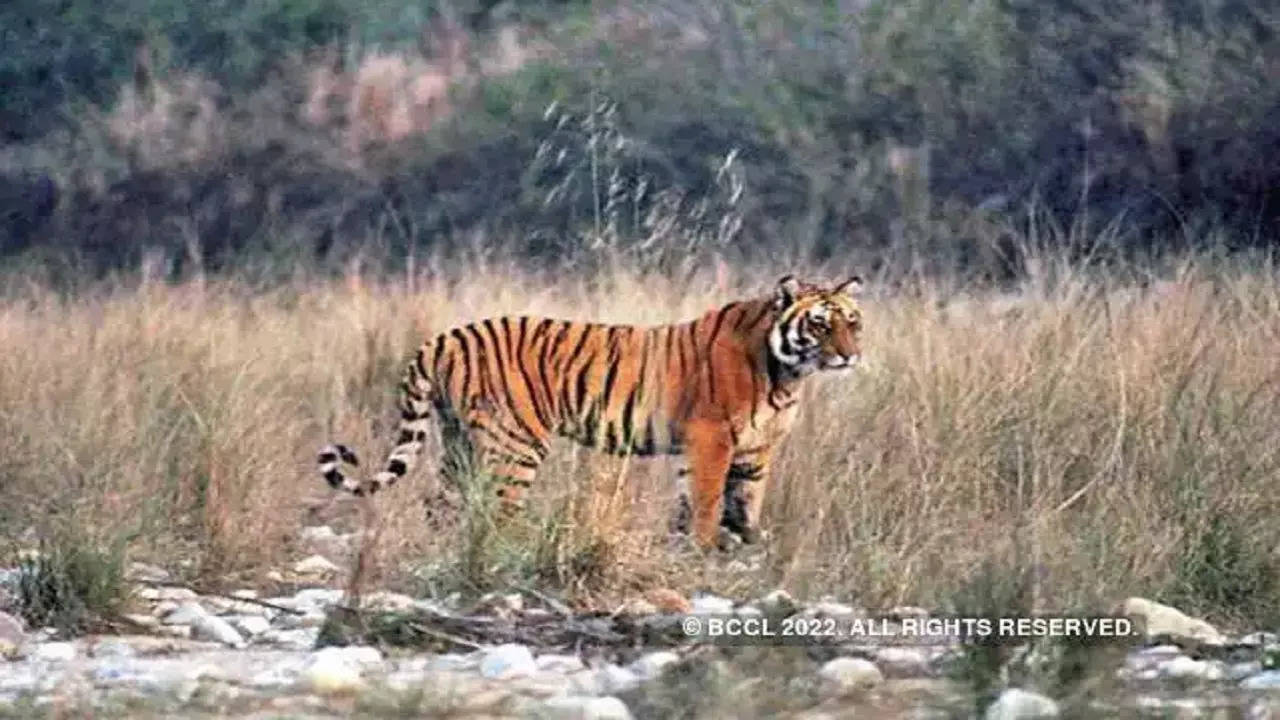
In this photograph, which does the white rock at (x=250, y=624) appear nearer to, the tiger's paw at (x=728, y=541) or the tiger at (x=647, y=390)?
the tiger at (x=647, y=390)

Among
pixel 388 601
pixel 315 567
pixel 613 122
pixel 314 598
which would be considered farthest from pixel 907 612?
pixel 613 122

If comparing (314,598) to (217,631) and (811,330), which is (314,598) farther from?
(811,330)

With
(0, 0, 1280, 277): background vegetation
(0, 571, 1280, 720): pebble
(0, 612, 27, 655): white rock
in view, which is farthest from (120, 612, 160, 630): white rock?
(0, 0, 1280, 277): background vegetation

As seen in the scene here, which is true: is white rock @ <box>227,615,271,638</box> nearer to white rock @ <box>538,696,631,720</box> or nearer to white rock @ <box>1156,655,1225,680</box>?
white rock @ <box>538,696,631,720</box>

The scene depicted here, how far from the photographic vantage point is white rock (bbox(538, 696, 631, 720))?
5789mm

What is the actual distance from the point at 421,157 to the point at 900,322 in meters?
15.1

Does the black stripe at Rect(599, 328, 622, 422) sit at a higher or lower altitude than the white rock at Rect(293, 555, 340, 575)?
higher

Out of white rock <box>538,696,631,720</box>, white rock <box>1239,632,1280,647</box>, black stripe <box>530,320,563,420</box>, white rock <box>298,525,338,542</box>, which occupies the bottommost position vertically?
white rock <box>1239,632,1280,647</box>

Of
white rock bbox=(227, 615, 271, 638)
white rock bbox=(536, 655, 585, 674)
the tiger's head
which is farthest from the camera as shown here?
the tiger's head

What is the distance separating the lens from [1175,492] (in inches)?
307

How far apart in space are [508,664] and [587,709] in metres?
0.68

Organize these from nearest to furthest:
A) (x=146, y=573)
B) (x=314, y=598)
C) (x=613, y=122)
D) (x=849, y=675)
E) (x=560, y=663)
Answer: (x=849, y=675)
(x=560, y=663)
(x=314, y=598)
(x=146, y=573)
(x=613, y=122)

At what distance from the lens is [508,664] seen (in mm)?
6500

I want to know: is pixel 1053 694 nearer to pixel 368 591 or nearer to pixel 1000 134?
pixel 368 591
